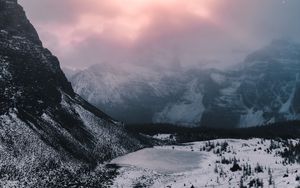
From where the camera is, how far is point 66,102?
13450 centimetres

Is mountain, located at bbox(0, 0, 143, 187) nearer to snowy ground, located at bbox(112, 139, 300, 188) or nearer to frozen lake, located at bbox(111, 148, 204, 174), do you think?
frozen lake, located at bbox(111, 148, 204, 174)

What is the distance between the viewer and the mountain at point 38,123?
79.1m

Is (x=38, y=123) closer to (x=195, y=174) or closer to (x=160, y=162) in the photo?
(x=160, y=162)

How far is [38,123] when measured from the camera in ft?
337

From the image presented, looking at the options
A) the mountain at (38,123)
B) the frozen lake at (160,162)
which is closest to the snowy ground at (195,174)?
the frozen lake at (160,162)

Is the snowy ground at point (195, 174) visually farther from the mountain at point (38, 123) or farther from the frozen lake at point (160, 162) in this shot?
the mountain at point (38, 123)

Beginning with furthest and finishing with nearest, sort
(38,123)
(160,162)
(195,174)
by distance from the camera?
(160,162)
(38,123)
(195,174)

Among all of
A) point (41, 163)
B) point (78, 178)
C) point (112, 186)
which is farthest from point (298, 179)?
point (41, 163)

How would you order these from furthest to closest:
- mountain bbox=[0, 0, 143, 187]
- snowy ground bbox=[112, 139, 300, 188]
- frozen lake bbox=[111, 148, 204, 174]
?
frozen lake bbox=[111, 148, 204, 174]
mountain bbox=[0, 0, 143, 187]
snowy ground bbox=[112, 139, 300, 188]

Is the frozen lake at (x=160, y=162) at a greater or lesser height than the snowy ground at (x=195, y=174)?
greater

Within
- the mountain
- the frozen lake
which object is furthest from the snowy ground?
the mountain

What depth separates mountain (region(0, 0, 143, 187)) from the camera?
79.1 metres

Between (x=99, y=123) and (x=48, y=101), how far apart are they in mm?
19326

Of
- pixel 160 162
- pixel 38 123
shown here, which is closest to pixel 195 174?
pixel 160 162
